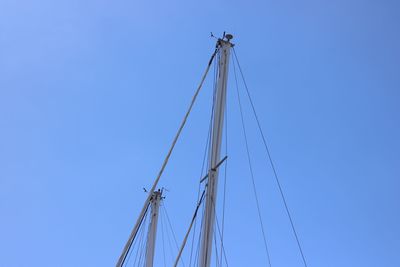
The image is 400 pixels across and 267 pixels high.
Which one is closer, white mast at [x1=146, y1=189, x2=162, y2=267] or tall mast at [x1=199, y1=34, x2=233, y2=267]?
tall mast at [x1=199, y1=34, x2=233, y2=267]

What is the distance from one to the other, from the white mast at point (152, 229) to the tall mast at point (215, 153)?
812 inches

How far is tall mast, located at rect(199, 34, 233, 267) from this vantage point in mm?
23531

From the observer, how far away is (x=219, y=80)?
27.5 metres

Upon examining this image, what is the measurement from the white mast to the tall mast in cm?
2062

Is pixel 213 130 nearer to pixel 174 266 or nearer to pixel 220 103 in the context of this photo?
pixel 220 103

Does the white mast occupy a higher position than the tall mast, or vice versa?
the white mast

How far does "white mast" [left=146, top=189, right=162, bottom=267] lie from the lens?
144ft

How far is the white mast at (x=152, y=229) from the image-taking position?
43.9 meters

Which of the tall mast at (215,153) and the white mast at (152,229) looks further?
the white mast at (152,229)

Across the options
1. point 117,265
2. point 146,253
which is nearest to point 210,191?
point 117,265

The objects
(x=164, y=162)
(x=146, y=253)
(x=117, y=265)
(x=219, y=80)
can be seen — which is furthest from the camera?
(x=146, y=253)

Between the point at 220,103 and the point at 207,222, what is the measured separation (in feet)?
20.6

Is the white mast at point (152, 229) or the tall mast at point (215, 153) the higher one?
the white mast at point (152, 229)

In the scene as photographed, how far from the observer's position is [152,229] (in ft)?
150
